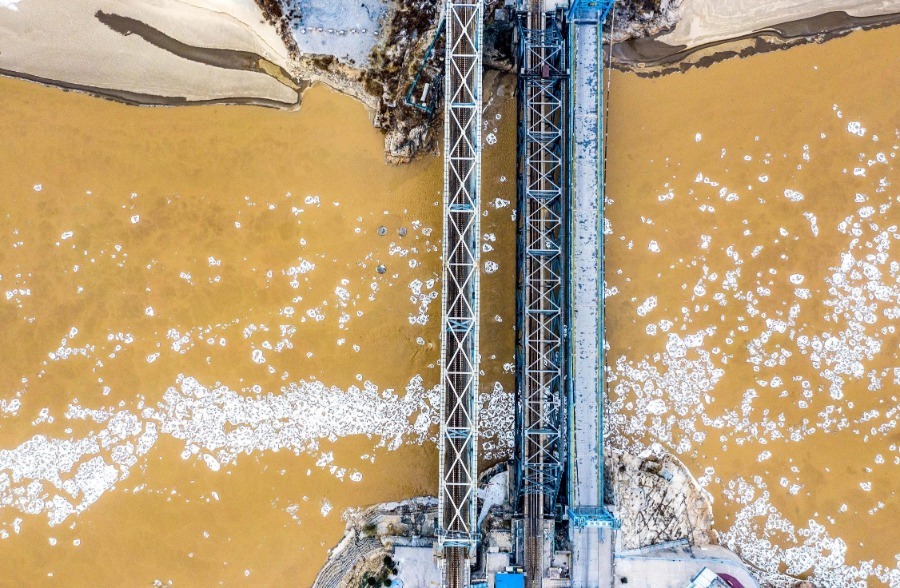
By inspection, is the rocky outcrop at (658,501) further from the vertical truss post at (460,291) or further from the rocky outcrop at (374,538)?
the rocky outcrop at (374,538)

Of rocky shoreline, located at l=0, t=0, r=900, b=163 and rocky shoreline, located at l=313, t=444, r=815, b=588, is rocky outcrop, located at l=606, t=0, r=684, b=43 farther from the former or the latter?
rocky shoreline, located at l=313, t=444, r=815, b=588

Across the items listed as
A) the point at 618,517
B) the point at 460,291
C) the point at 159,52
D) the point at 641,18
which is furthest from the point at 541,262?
the point at 159,52

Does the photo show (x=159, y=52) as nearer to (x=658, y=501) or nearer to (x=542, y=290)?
(x=542, y=290)

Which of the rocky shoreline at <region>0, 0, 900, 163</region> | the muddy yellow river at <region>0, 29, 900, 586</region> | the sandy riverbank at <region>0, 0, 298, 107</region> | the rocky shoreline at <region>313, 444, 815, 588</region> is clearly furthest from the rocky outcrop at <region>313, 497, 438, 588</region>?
the sandy riverbank at <region>0, 0, 298, 107</region>

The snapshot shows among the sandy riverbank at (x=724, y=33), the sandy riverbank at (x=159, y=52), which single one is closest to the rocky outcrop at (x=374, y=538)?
the sandy riverbank at (x=159, y=52)

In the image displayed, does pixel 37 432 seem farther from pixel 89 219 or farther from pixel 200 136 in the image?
pixel 200 136

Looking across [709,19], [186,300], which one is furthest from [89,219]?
[709,19]
